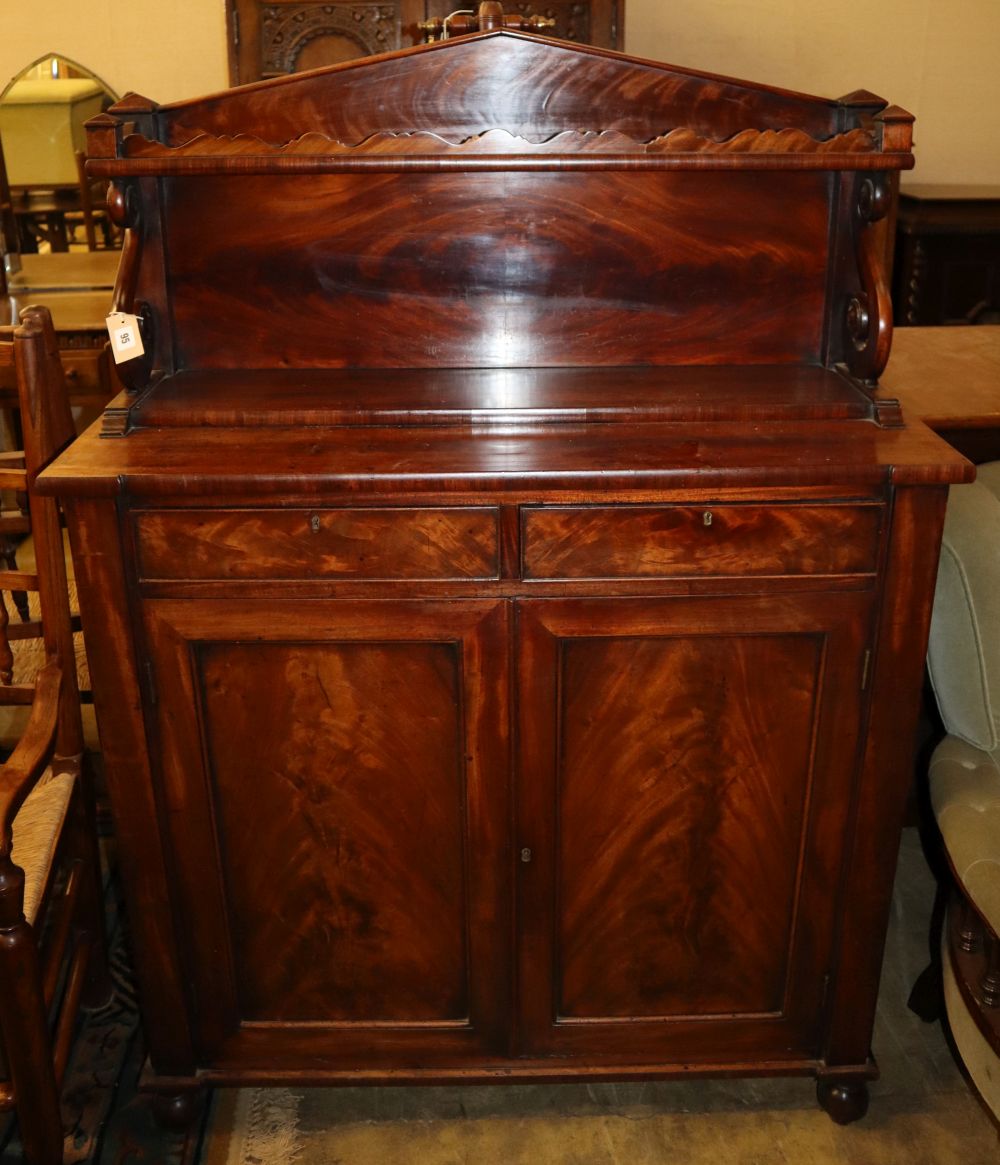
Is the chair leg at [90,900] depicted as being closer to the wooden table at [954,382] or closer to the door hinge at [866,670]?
the door hinge at [866,670]

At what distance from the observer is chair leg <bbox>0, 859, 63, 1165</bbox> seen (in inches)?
62.1

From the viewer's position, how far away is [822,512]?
1564 mm

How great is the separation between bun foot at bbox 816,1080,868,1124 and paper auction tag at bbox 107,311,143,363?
5.41 ft

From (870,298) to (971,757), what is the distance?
774mm

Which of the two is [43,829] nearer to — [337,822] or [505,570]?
[337,822]

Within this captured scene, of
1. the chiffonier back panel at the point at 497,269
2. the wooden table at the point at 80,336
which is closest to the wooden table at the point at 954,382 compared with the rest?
the chiffonier back panel at the point at 497,269

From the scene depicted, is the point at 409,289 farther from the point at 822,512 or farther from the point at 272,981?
the point at 272,981

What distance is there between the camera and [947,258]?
4035 mm

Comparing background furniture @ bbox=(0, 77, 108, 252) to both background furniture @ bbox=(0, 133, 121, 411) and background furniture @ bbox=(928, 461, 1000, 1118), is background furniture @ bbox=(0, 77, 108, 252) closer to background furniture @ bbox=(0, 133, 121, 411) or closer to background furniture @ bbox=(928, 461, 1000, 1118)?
background furniture @ bbox=(0, 133, 121, 411)

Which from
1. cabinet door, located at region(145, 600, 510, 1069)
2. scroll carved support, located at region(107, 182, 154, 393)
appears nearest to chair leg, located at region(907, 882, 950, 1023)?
cabinet door, located at region(145, 600, 510, 1069)

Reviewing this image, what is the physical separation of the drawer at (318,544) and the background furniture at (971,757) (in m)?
0.80

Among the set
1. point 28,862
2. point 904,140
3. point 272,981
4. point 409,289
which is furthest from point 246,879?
point 904,140

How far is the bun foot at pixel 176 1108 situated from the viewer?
1.94 meters

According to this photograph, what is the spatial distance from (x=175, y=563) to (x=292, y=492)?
0.66 ft
